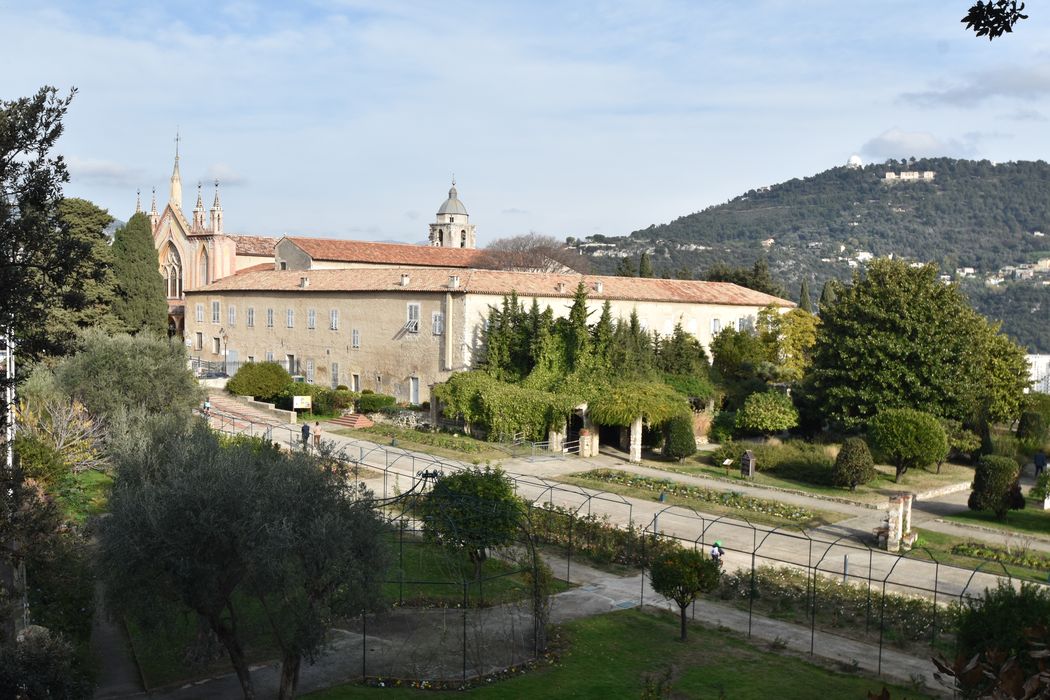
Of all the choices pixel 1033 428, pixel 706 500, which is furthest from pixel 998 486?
pixel 1033 428

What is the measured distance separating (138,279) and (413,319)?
18.0 m

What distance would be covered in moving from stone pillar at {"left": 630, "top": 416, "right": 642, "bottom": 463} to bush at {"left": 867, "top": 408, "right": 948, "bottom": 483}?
873 centimetres

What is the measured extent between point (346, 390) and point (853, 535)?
2693 cm

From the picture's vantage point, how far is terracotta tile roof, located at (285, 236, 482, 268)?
56.4m

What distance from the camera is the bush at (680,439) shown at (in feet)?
119

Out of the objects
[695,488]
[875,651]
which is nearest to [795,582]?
[875,651]

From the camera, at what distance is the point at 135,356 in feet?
102

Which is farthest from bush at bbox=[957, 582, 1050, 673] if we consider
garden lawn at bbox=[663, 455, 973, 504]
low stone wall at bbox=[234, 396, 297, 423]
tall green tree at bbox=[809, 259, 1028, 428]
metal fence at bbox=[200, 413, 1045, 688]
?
low stone wall at bbox=[234, 396, 297, 423]

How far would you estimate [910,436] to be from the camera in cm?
3228

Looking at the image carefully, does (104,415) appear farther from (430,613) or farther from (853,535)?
(853,535)

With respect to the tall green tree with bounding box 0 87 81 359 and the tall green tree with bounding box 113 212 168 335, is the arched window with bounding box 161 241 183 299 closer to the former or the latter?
the tall green tree with bounding box 113 212 168 335

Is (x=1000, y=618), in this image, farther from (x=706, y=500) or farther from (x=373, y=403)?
(x=373, y=403)

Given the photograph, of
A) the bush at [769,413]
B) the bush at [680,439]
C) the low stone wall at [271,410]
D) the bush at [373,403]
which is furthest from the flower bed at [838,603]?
the low stone wall at [271,410]

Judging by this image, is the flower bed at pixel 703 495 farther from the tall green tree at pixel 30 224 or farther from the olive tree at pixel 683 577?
the tall green tree at pixel 30 224
